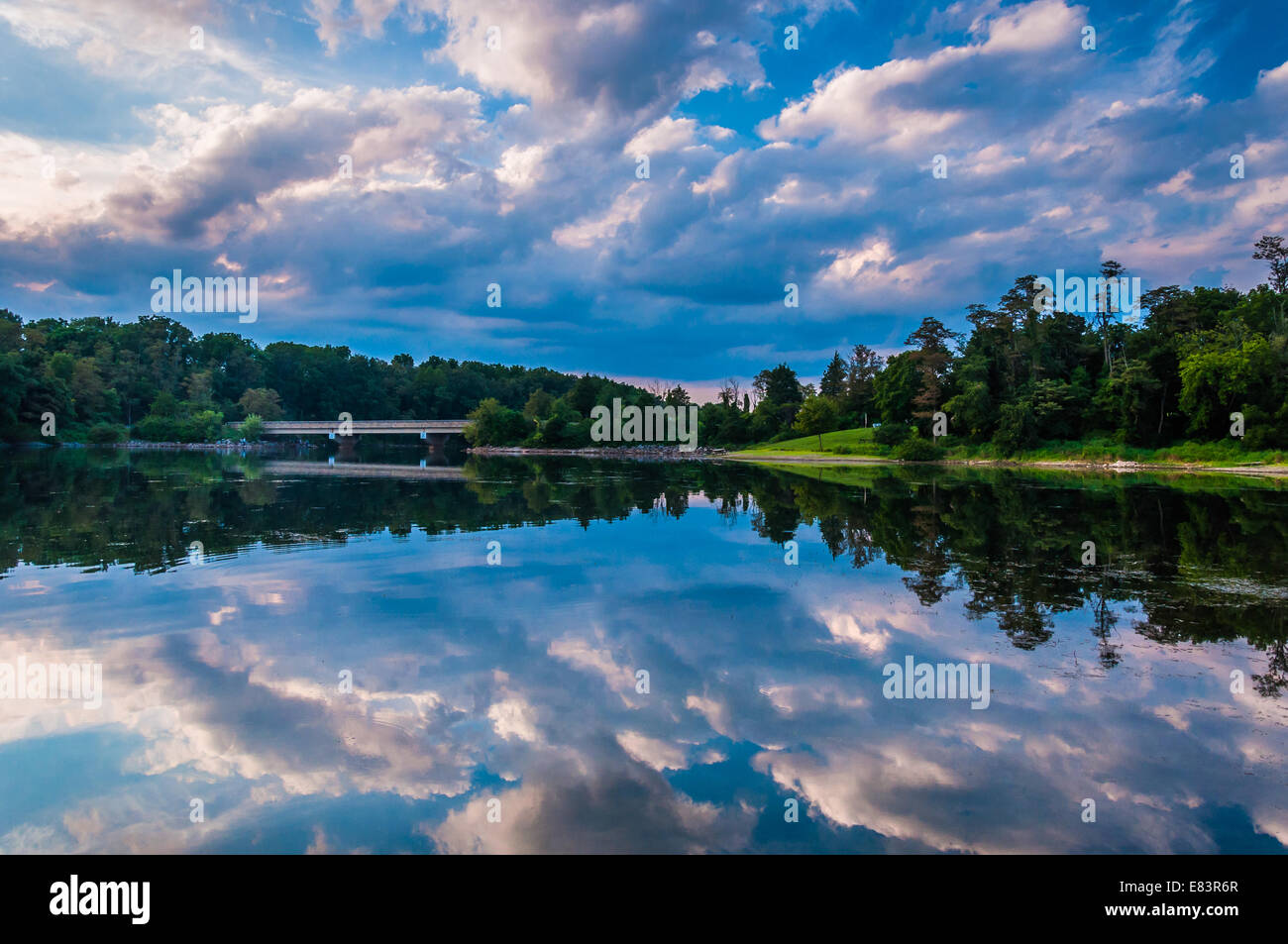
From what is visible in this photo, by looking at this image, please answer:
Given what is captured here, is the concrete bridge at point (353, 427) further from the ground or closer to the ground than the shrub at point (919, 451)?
further from the ground

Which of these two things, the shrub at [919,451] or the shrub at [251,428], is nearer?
the shrub at [919,451]

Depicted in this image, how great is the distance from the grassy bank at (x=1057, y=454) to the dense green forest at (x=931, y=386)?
3.93 feet

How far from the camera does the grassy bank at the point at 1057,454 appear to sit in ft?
190

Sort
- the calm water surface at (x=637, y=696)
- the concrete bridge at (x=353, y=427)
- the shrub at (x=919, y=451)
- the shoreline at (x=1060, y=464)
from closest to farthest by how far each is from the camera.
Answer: the calm water surface at (x=637, y=696), the shoreline at (x=1060, y=464), the shrub at (x=919, y=451), the concrete bridge at (x=353, y=427)

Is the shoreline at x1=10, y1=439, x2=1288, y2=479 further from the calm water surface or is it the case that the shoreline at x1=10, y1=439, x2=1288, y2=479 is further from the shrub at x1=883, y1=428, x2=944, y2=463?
the calm water surface

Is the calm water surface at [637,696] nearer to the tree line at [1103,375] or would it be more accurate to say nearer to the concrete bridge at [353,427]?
the tree line at [1103,375]

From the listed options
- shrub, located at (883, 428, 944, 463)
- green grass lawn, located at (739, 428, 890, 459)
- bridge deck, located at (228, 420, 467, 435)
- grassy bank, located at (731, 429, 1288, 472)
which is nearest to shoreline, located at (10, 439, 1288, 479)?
grassy bank, located at (731, 429, 1288, 472)

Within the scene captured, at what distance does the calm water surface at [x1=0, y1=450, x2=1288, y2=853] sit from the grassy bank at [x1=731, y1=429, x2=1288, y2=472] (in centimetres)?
4725

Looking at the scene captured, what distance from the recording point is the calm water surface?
6.69 meters

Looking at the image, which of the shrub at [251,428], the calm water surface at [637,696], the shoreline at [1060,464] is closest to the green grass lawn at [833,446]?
the shoreline at [1060,464]
